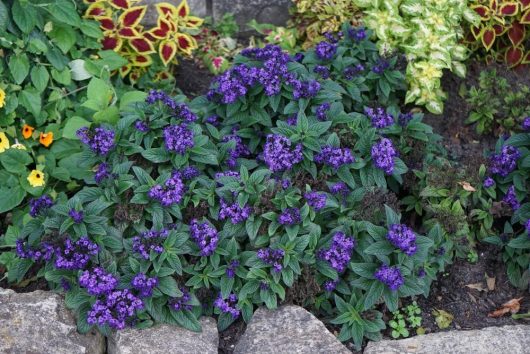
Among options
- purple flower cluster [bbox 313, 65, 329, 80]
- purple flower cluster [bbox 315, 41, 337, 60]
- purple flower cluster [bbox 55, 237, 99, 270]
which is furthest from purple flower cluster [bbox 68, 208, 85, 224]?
purple flower cluster [bbox 315, 41, 337, 60]

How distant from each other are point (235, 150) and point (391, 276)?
119cm

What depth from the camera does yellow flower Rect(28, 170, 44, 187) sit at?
4.02m

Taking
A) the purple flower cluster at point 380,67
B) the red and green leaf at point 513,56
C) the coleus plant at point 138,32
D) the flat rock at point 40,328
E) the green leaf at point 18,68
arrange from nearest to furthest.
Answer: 1. the flat rock at point 40,328
2. the green leaf at point 18,68
3. the purple flower cluster at point 380,67
4. the coleus plant at point 138,32
5. the red and green leaf at point 513,56

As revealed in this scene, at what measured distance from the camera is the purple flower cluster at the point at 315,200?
3570 mm

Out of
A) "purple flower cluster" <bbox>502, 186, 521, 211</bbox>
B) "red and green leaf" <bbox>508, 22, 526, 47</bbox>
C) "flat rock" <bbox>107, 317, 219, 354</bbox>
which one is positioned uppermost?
"red and green leaf" <bbox>508, 22, 526, 47</bbox>

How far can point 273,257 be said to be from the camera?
3438mm

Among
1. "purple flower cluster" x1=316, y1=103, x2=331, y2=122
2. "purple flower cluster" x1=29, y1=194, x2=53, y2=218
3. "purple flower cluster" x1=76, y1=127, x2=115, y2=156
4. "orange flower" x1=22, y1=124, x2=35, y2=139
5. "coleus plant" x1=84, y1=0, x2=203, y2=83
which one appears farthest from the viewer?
"coleus plant" x1=84, y1=0, x2=203, y2=83

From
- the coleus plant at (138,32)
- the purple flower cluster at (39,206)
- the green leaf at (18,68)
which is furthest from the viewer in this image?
the coleus plant at (138,32)

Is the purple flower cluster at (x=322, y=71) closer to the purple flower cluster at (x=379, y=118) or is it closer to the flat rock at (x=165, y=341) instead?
the purple flower cluster at (x=379, y=118)

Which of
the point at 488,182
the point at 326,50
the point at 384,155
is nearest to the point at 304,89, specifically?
the point at 326,50

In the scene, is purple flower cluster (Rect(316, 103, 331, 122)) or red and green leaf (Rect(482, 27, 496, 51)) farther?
red and green leaf (Rect(482, 27, 496, 51))

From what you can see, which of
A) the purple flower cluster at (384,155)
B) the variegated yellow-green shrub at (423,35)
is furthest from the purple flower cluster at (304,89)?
the variegated yellow-green shrub at (423,35)

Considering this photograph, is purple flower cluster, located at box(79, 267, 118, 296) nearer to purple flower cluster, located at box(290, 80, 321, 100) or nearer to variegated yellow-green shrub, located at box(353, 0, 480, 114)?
purple flower cluster, located at box(290, 80, 321, 100)

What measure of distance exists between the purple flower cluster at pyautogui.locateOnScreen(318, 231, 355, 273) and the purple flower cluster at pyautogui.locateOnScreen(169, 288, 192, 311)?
2.24 ft
